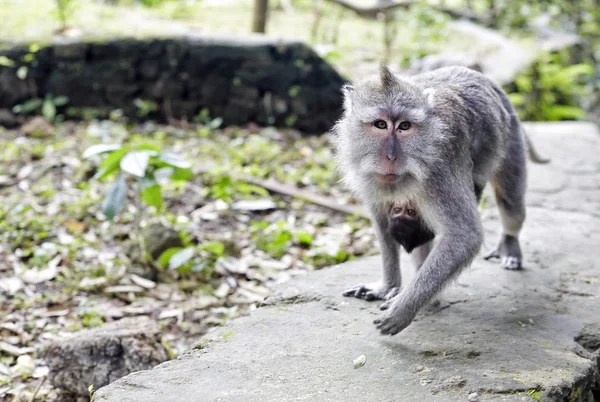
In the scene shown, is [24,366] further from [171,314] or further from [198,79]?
[198,79]

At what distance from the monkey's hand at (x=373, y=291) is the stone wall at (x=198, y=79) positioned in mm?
5452

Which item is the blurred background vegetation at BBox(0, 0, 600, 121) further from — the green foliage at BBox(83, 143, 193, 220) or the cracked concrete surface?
the cracked concrete surface

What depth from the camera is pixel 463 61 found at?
35.1 feet

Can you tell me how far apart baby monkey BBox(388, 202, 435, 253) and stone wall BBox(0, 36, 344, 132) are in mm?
5531

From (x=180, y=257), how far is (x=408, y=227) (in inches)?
85.0

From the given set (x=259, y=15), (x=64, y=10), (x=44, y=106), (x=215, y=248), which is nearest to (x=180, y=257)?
(x=215, y=248)

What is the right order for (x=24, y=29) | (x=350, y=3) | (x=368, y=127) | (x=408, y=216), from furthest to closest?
(x=350, y=3), (x=24, y=29), (x=408, y=216), (x=368, y=127)

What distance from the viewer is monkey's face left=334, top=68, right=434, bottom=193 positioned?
12.2ft

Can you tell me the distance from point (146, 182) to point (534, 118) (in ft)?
27.3

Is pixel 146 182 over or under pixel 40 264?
over

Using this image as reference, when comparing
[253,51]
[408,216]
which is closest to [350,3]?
[253,51]

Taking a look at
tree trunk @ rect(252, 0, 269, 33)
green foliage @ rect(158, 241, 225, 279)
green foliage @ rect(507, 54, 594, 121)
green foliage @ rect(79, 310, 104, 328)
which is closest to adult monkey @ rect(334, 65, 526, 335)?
green foliage @ rect(158, 241, 225, 279)

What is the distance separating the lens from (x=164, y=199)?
7266 millimetres

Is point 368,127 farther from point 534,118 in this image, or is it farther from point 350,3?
point 350,3
